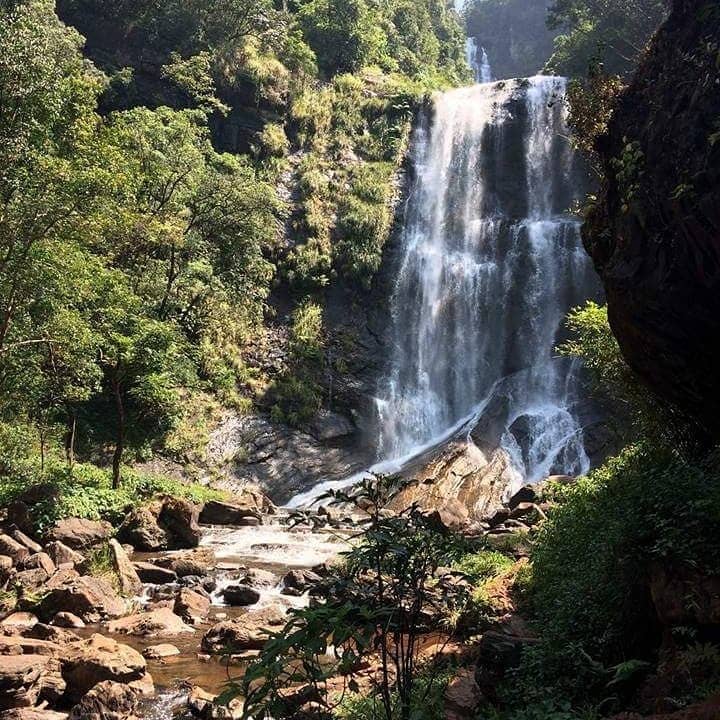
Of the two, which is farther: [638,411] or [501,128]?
[501,128]

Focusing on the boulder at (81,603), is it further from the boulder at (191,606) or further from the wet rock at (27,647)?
the wet rock at (27,647)

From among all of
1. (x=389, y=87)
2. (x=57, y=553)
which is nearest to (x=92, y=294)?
(x=57, y=553)

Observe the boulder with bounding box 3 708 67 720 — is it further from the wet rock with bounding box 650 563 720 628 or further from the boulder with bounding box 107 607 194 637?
the wet rock with bounding box 650 563 720 628

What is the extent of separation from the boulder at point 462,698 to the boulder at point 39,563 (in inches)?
278

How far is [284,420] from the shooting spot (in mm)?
Result: 24500

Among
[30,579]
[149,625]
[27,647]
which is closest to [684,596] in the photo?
[27,647]

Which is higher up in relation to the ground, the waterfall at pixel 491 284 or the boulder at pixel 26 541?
the waterfall at pixel 491 284

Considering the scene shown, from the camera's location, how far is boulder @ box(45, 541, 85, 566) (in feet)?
36.0

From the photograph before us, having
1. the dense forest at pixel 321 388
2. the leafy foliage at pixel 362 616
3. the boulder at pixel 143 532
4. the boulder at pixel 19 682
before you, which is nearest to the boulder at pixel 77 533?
the dense forest at pixel 321 388

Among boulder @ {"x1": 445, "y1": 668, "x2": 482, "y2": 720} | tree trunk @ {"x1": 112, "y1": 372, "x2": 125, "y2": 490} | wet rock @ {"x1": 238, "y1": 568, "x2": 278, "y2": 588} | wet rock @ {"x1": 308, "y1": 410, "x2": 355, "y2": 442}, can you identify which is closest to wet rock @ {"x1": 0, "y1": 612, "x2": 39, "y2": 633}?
wet rock @ {"x1": 238, "y1": 568, "x2": 278, "y2": 588}

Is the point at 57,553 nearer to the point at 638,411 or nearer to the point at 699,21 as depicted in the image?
the point at 638,411

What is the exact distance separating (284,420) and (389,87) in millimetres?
21436

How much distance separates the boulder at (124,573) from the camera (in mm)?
10578

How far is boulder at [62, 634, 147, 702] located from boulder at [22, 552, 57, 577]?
3.50 meters
